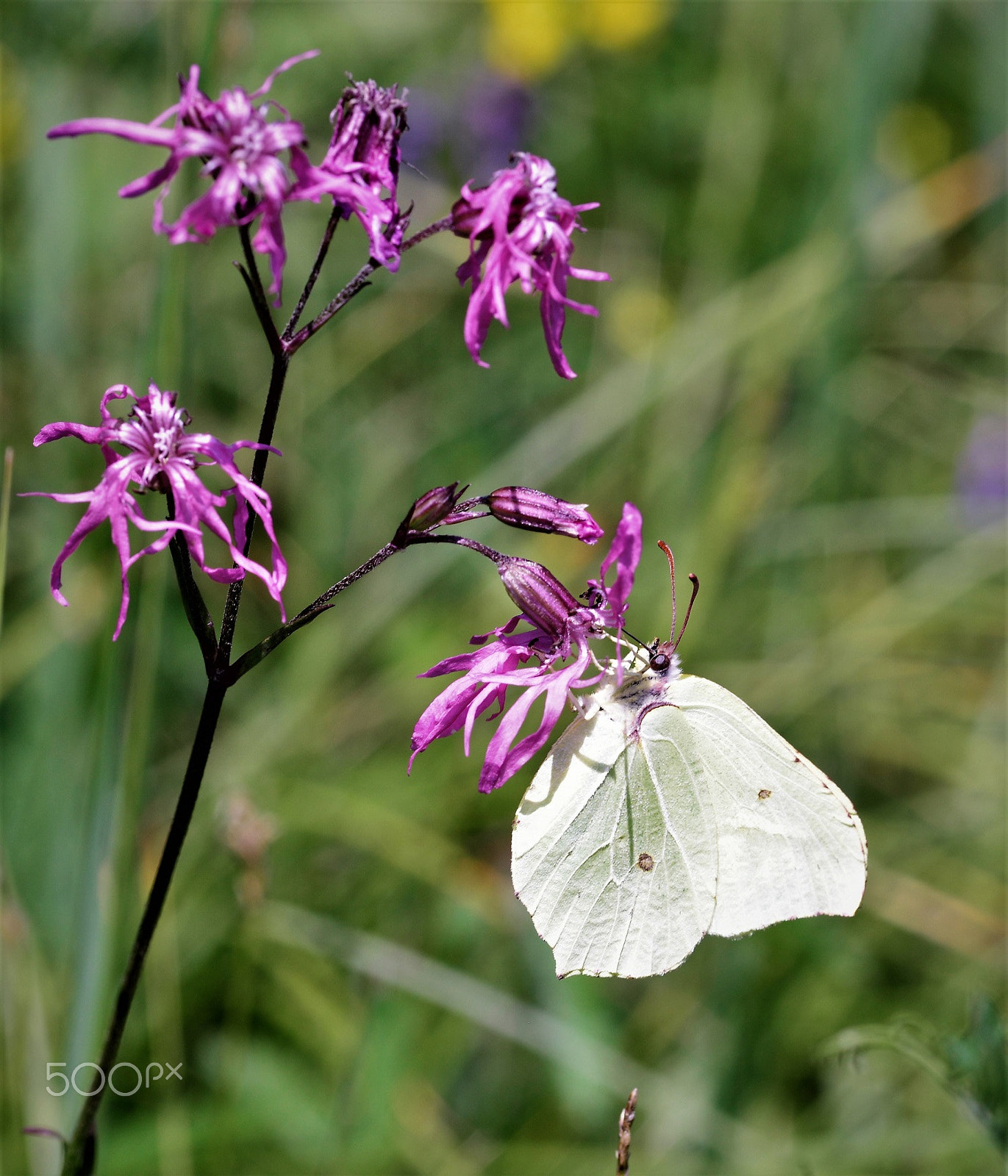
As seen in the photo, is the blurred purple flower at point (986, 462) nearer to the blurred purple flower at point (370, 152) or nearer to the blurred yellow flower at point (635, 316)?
the blurred yellow flower at point (635, 316)

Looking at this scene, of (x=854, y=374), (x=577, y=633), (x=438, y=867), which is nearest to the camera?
(x=577, y=633)

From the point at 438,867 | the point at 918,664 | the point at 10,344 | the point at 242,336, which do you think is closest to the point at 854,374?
the point at 918,664

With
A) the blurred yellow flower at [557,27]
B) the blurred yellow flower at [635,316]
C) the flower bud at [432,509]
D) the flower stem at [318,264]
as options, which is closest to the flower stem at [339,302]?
the flower stem at [318,264]

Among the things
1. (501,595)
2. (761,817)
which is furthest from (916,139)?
(761,817)

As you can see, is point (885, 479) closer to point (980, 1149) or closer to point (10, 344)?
point (980, 1149)

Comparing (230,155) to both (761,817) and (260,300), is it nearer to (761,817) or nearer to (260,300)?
(260,300)

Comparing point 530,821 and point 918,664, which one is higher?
point 530,821

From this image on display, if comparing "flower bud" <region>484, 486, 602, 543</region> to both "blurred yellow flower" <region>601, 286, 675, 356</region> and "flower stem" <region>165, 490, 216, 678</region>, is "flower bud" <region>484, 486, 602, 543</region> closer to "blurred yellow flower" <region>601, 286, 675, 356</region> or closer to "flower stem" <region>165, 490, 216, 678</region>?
"flower stem" <region>165, 490, 216, 678</region>
